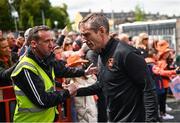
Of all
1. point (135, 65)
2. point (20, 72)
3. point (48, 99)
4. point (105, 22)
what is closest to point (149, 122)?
point (135, 65)

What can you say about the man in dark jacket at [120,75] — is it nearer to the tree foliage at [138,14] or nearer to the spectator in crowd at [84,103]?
the spectator in crowd at [84,103]

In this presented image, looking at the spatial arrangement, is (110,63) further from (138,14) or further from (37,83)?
(138,14)

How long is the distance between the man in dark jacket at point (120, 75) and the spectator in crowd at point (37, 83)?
739 mm

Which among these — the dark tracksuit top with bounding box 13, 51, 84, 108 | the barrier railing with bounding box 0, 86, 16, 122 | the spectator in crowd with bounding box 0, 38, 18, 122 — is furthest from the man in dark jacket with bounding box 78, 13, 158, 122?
the barrier railing with bounding box 0, 86, 16, 122

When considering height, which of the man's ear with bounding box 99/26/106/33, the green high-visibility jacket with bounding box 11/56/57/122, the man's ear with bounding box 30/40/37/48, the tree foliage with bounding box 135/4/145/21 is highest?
the man's ear with bounding box 99/26/106/33

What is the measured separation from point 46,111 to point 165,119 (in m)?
5.11

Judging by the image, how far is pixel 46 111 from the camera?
13.8 ft

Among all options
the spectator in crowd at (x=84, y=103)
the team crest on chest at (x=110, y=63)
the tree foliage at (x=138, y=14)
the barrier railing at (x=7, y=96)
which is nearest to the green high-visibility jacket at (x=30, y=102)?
the team crest on chest at (x=110, y=63)

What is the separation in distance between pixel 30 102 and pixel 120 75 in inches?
46.1

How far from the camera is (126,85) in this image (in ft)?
10.9

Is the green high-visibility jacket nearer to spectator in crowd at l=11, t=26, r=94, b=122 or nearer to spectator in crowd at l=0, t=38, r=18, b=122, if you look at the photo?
spectator in crowd at l=11, t=26, r=94, b=122

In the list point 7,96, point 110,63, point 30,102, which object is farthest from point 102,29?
point 7,96

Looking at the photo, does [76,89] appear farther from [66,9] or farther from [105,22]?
[66,9]

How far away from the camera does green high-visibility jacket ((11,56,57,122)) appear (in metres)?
4.01
